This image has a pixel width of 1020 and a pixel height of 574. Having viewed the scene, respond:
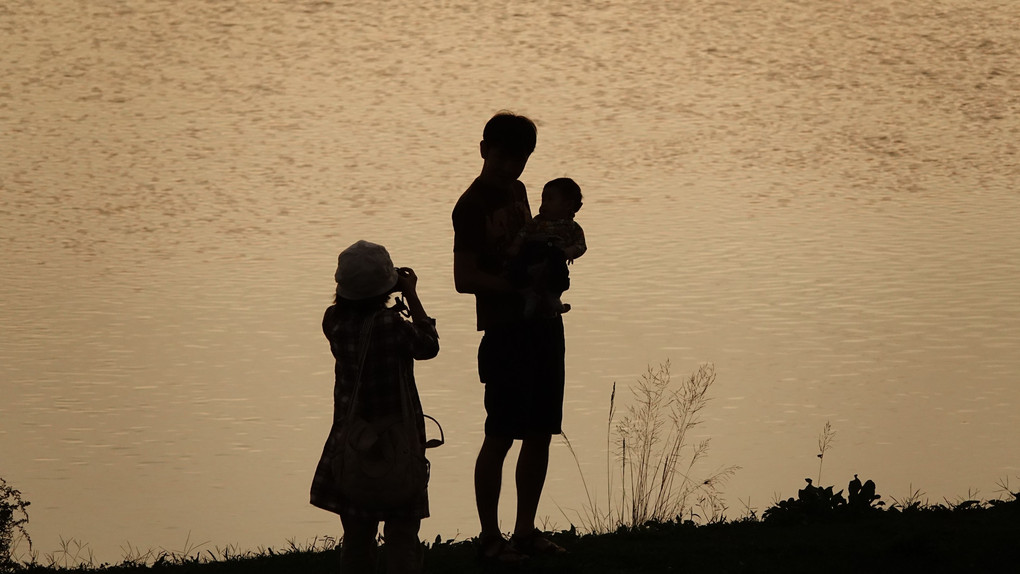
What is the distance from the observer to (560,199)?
18.8 ft

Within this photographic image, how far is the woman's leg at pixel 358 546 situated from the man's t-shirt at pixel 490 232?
36.1 inches

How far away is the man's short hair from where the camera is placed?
5617 mm

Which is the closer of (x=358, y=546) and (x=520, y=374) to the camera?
(x=358, y=546)

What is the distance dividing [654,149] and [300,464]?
1702 cm

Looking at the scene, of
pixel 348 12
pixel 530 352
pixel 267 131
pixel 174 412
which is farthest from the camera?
pixel 348 12

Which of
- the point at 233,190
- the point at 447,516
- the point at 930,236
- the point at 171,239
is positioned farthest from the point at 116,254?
the point at 447,516

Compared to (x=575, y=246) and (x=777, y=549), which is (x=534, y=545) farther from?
(x=575, y=246)

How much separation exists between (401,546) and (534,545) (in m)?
0.96

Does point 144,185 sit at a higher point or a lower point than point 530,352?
higher

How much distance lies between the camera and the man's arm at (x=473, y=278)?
5.59 meters

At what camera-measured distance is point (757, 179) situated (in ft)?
77.2

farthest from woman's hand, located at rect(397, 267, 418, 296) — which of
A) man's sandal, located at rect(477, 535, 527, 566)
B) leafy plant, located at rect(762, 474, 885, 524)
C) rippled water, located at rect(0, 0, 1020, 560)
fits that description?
rippled water, located at rect(0, 0, 1020, 560)

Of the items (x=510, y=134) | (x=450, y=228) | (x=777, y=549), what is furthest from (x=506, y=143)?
(x=450, y=228)

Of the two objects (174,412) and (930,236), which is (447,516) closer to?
(174,412)
